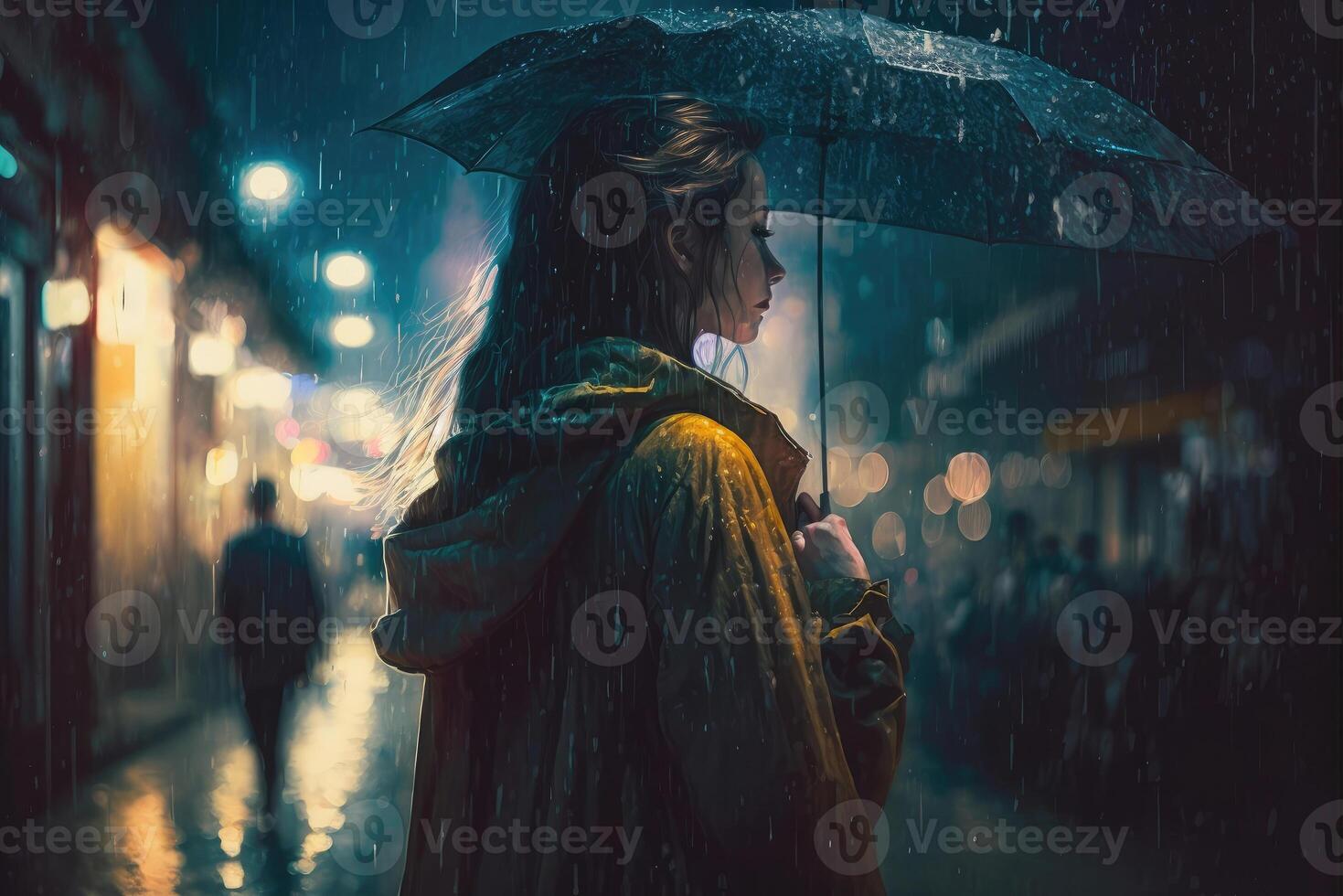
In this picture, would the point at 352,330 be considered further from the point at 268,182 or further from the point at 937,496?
the point at 937,496

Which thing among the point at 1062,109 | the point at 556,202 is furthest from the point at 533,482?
the point at 1062,109

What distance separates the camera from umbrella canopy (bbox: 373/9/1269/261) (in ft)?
7.87

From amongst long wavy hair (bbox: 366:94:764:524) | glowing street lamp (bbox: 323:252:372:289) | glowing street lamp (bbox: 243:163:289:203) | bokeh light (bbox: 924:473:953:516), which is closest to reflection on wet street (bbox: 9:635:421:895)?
long wavy hair (bbox: 366:94:764:524)

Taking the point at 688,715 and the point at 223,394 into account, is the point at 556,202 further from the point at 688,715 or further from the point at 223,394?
the point at 223,394

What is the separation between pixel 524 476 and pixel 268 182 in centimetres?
1334

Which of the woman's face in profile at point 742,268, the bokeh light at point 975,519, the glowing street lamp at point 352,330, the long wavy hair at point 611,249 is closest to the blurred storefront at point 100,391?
the glowing street lamp at point 352,330

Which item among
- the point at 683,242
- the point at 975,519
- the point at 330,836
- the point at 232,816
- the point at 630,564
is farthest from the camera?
the point at 975,519

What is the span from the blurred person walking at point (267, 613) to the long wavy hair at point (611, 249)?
4.90m

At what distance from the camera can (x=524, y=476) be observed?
167 cm

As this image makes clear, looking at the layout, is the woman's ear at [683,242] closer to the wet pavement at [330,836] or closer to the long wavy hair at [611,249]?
the long wavy hair at [611,249]

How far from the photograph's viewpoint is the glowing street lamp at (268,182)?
13.4 metres

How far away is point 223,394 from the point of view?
60.5ft

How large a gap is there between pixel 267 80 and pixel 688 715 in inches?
593

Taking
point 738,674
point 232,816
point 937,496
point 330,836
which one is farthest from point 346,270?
point 738,674
